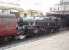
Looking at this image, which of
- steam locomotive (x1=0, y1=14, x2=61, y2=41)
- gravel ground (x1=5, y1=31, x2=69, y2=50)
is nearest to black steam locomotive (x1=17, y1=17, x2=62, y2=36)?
steam locomotive (x1=0, y1=14, x2=61, y2=41)

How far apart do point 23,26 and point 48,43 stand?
463 mm

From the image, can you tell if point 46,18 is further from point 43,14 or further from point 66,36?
point 66,36

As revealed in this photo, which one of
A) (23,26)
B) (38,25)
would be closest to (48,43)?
(38,25)

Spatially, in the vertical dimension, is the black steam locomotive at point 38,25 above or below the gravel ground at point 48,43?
above

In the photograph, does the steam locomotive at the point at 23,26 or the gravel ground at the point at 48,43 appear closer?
the steam locomotive at the point at 23,26

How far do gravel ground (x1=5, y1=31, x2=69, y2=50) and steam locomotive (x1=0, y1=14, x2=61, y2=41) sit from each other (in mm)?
98

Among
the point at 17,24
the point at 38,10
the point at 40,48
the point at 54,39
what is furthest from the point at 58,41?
the point at 17,24

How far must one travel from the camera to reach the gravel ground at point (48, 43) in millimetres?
1891

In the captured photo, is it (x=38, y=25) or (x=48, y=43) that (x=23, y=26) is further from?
(x=48, y=43)

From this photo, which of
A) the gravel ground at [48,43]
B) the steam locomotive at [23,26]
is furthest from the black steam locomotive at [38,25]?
the gravel ground at [48,43]

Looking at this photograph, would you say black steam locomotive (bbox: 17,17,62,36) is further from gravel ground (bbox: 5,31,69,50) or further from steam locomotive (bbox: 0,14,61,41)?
gravel ground (bbox: 5,31,69,50)

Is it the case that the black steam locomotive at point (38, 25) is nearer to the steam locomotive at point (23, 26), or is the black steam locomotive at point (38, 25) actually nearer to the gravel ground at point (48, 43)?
the steam locomotive at point (23, 26)

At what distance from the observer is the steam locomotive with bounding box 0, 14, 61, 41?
1.67 metres

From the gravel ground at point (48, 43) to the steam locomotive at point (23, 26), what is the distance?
98 mm
